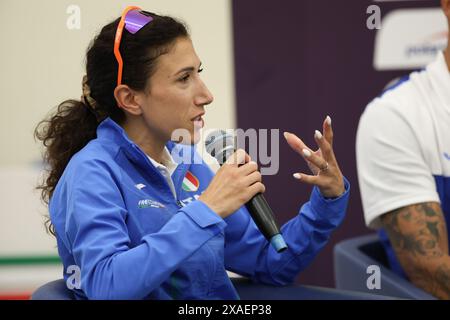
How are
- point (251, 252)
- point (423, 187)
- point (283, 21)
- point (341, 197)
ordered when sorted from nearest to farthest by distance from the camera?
point (341, 197) < point (251, 252) < point (423, 187) < point (283, 21)

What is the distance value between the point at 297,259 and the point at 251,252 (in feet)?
0.38

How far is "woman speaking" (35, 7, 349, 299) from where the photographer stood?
1.49m

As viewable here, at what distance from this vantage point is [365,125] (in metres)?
2.22

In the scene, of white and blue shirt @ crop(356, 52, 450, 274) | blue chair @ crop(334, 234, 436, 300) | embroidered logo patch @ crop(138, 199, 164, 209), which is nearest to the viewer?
embroidered logo patch @ crop(138, 199, 164, 209)

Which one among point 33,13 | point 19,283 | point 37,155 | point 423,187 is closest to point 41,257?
point 19,283

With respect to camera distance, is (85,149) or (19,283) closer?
(85,149)

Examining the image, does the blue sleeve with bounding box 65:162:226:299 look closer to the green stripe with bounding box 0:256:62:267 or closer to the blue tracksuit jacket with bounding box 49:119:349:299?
the blue tracksuit jacket with bounding box 49:119:349:299

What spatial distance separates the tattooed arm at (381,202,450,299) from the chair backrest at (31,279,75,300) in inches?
35.1

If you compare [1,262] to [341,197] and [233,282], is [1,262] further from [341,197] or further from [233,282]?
[341,197]

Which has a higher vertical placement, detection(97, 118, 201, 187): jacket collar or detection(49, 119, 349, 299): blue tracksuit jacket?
detection(97, 118, 201, 187): jacket collar

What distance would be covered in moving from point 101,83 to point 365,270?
0.89 m

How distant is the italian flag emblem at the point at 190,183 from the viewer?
1.84 metres

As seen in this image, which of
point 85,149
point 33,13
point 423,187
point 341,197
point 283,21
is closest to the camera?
point 85,149

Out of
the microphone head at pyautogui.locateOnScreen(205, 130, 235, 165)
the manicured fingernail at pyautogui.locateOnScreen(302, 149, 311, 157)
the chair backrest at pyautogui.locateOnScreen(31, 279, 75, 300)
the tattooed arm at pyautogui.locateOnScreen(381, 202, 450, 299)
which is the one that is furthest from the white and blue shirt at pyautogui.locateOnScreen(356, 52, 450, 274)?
the chair backrest at pyautogui.locateOnScreen(31, 279, 75, 300)
